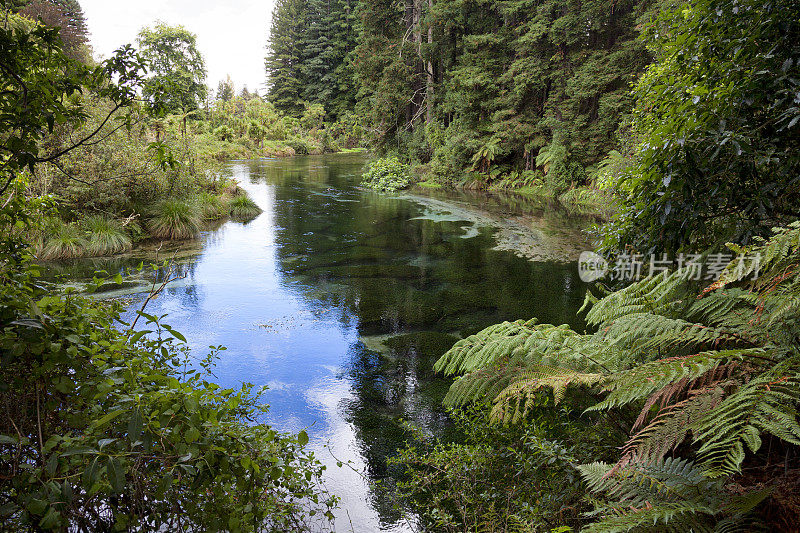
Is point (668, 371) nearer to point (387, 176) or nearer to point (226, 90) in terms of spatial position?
point (387, 176)

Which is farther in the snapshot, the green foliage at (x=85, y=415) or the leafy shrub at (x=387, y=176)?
→ the leafy shrub at (x=387, y=176)

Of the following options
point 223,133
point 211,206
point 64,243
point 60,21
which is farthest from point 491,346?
point 223,133

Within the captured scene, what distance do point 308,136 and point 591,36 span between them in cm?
2631

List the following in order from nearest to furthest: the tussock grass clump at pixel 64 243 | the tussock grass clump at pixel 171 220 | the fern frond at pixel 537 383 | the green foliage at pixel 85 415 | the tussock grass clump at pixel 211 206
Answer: the green foliage at pixel 85 415 < the fern frond at pixel 537 383 < the tussock grass clump at pixel 64 243 < the tussock grass clump at pixel 171 220 < the tussock grass clump at pixel 211 206

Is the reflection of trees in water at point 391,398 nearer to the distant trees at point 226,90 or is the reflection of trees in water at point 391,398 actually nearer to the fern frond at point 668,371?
the fern frond at point 668,371

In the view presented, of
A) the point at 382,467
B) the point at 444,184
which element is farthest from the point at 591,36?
the point at 382,467

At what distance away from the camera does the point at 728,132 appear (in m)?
2.40

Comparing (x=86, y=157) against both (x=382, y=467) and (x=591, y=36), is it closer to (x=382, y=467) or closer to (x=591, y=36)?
(x=382, y=467)

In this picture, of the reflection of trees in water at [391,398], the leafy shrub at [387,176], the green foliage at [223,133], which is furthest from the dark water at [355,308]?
the green foliage at [223,133]

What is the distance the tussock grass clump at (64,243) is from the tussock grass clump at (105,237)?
5.5 inches

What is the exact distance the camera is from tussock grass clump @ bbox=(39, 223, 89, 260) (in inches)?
336

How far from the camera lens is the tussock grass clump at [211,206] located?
40.7 ft

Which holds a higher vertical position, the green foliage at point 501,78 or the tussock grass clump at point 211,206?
the green foliage at point 501,78

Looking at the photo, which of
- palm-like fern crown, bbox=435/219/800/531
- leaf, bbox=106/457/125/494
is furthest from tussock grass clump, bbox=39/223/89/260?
leaf, bbox=106/457/125/494
